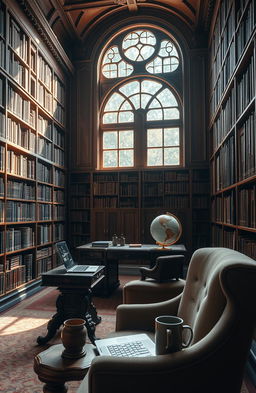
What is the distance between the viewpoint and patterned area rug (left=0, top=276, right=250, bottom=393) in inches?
92.4

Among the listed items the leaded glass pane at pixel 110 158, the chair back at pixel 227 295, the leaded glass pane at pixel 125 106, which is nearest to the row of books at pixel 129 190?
the leaded glass pane at pixel 110 158

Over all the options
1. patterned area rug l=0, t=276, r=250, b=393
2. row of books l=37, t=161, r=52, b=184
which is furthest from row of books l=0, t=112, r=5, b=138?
patterned area rug l=0, t=276, r=250, b=393

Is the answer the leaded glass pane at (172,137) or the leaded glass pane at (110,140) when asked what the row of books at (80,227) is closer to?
the leaded glass pane at (110,140)

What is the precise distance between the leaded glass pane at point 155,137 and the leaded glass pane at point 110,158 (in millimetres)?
823

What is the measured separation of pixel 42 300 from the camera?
4.60 metres

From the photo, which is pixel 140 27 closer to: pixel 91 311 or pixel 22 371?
pixel 91 311

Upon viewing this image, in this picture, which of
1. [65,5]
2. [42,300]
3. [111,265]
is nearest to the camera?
[42,300]

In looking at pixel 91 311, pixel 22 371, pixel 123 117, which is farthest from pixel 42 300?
pixel 123 117

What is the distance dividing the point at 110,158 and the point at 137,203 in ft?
4.15

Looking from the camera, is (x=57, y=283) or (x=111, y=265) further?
(x=111, y=265)

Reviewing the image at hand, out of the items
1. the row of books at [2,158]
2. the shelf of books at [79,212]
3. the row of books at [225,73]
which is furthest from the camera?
the shelf of books at [79,212]

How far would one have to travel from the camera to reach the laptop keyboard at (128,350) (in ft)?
5.13

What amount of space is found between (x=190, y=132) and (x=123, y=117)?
1.59 m

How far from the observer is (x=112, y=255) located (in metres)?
4.62
